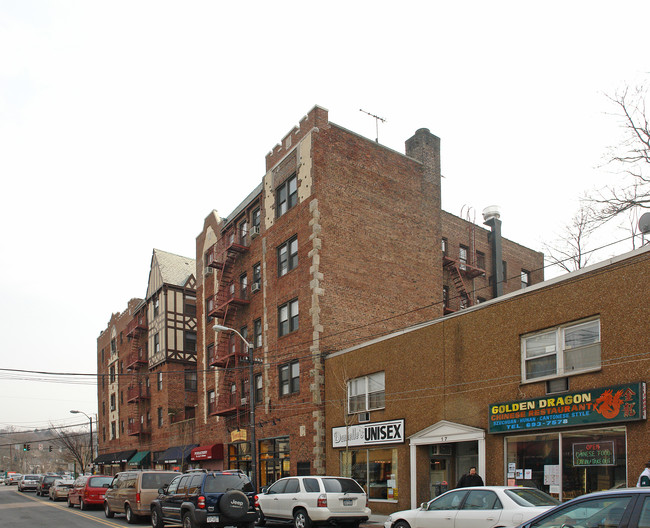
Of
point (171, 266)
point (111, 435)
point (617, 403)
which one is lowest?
point (111, 435)

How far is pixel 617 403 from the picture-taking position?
15.3 m

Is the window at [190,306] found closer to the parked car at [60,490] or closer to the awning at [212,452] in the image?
the parked car at [60,490]

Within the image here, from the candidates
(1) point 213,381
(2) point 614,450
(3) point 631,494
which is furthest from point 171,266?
(3) point 631,494

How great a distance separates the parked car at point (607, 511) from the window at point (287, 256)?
23.1 meters

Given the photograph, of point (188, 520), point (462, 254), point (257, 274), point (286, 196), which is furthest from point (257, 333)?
point (188, 520)

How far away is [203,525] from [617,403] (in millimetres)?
10103

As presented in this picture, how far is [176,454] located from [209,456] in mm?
5688

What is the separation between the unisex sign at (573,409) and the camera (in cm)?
1499

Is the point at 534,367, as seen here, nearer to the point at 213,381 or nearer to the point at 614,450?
the point at 614,450

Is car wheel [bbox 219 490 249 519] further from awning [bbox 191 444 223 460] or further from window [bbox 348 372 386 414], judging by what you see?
awning [bbox 191 444 223 460]

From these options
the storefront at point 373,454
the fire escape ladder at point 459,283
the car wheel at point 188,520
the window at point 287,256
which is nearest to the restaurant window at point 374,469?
the storefront at point 373,454

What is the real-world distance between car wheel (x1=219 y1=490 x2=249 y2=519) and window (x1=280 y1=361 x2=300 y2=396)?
1206 cm

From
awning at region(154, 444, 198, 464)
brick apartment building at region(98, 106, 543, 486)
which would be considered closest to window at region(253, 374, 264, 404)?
brick apartment building at region(98, 106, 543, 486)

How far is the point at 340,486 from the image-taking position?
1828 cm
